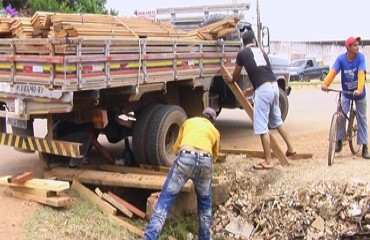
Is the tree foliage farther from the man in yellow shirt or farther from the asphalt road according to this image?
the man in yellow shirt

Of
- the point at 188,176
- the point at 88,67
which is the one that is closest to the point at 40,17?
the point at 88,67

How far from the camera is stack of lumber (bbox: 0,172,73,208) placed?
602cm

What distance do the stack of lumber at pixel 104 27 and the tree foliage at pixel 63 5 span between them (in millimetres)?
9644

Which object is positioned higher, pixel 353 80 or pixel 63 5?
pixel 63 5

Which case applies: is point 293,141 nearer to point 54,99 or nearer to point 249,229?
point 249,229

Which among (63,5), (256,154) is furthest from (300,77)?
(256,154)

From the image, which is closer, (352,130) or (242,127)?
(352,130)

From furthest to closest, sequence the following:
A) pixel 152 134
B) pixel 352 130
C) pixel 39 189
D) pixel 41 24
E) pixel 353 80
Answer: pixel 352 130, pixel 353 80, pixel 152 134, pixel 41 24, pixel 39 189

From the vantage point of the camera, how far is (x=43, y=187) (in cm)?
609

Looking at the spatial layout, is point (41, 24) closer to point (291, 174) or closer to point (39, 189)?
point (39, 189)

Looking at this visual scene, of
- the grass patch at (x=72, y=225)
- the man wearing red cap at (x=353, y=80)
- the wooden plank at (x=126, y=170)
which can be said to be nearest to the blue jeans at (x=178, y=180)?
the grass patch at (x=72, y=225)

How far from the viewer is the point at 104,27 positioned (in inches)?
266

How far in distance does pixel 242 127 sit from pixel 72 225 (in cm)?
697

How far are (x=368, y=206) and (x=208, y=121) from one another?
2060 millimetres
